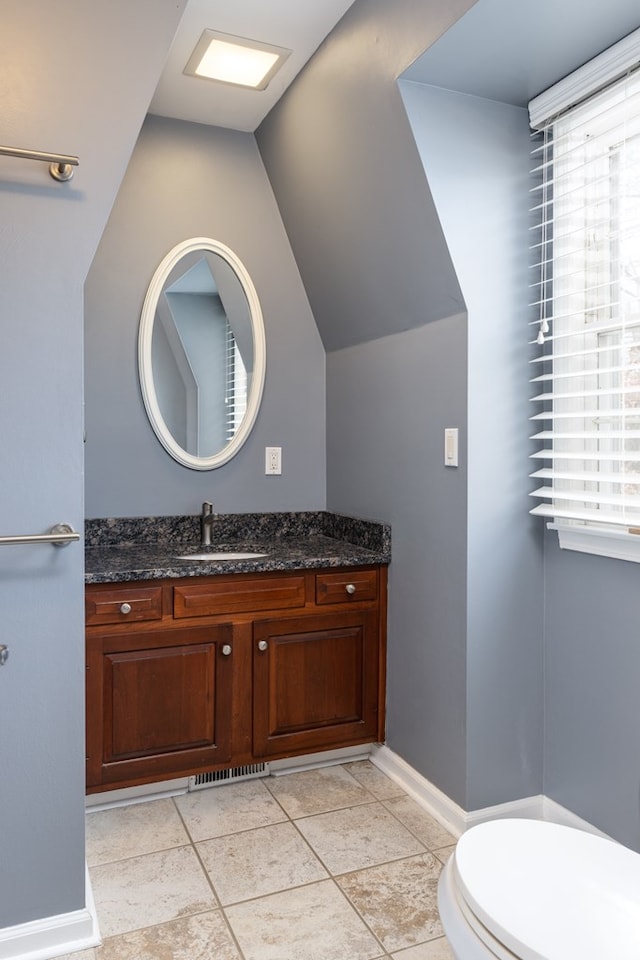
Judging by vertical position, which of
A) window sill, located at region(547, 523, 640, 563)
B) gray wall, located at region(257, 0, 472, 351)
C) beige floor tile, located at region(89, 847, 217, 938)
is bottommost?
beige floor tile, located at region(89, 847, 217, 938)

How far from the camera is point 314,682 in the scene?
2482mm

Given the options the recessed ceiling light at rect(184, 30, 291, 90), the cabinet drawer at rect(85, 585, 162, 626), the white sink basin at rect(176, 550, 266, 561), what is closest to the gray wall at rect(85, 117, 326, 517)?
the white sink basin at rect(176, 550, 266, 561)

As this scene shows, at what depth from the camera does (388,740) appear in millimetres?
2557

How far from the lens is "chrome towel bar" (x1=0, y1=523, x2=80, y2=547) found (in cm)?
155

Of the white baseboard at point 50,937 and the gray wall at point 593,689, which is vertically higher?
the gray wall at point 593,689

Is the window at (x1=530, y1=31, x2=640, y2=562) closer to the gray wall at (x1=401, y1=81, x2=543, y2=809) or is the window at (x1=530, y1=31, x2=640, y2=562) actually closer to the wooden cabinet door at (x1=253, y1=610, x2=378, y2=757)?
the gray wall at (x1=401, y1=81, x2=543, y2=809)

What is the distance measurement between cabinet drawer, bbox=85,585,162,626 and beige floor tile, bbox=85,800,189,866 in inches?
24.7

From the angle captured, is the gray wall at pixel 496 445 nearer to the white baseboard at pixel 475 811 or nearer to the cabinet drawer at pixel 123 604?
the white baseboard at pixel 475 811

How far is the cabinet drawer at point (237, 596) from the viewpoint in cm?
229

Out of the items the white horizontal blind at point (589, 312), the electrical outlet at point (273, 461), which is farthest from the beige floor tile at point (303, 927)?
the electrical outlet at point (273, 461)

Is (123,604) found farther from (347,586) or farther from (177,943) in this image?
(177,943)

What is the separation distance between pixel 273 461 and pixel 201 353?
0.52 m

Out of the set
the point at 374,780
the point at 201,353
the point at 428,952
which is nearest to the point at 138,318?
the point at 201,353

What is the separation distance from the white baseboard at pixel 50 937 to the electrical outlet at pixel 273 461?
Answer: 5.42ft
